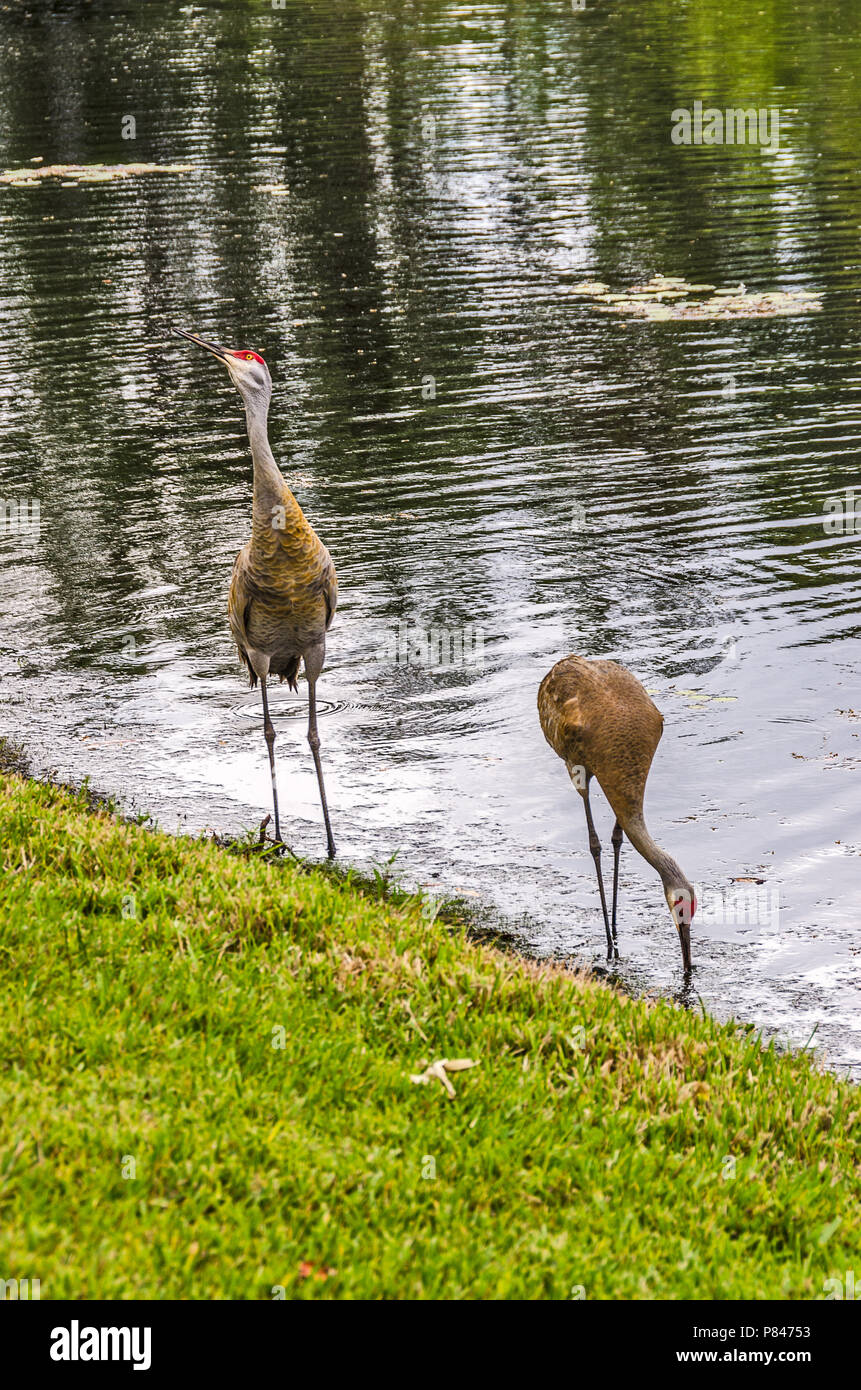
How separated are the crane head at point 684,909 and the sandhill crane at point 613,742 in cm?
14

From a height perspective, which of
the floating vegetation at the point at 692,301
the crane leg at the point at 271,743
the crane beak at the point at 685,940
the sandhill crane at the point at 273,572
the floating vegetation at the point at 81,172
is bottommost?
the crane beak at the point at 685,940

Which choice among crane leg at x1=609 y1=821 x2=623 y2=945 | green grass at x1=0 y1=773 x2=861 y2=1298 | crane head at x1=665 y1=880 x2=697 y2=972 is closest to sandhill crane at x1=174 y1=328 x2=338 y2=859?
crane leg at x1=609 y1=821 x2=623 y2=945

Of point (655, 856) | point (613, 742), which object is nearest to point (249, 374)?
point (613, 742)

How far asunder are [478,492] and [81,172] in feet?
61.5

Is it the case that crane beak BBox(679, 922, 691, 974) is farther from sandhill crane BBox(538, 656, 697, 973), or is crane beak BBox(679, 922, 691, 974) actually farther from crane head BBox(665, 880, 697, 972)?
sandhill crane BBox(538, 656, 697, 973)

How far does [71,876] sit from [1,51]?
46.7 meters

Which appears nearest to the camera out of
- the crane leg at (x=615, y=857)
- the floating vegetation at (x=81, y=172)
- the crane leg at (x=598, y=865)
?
the crane leg at (x=598, y=865)

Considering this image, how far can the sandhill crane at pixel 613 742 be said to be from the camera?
23.5ft

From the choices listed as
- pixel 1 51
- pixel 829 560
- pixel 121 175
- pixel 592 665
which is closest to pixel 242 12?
pixel 1 51

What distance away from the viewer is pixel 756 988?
21.9ft

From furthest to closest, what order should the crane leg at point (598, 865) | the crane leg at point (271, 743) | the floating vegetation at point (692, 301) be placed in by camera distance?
the floating vegetation at point (692, 301)
the crane leg at point (271, 743)
the crane leg at point (598, 865)

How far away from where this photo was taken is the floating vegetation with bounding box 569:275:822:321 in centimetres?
1862

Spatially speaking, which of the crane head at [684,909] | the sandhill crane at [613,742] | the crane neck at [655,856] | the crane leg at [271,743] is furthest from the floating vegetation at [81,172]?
the crane head at [684,909]

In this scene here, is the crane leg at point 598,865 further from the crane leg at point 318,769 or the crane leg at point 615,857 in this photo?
the crane leg at point 318,769
